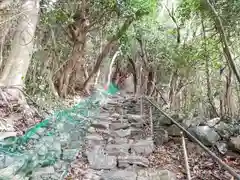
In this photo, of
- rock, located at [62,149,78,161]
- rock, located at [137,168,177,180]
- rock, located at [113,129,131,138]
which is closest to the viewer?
rock, located at [137,168,177,180]

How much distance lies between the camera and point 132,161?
3.97 m

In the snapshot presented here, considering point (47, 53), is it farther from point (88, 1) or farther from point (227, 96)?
point (227, 96)

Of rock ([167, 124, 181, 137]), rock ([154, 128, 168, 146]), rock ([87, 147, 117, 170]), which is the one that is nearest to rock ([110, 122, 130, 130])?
rock ([154, 128, 168, 146])

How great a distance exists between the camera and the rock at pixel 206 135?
14.3 ft

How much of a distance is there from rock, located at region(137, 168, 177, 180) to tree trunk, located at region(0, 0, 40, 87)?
3.00 metres

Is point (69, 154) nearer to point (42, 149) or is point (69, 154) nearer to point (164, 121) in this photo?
point (42, 149)

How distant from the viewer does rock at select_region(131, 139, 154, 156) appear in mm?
4418

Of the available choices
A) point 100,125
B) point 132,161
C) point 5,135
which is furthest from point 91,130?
point 5,135

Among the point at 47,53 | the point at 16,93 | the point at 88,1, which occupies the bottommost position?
the point at 16,93

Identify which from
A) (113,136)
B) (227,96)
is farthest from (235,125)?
(227,96)

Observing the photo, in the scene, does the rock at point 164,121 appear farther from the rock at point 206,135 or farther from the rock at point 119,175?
the rock at point 119,175

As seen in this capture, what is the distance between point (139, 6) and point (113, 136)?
5.56 m

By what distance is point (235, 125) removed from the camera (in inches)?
191

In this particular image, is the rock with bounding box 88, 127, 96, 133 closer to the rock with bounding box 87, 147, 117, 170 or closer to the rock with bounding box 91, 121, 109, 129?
the rock with bounding box 91, 121, 109, 129
